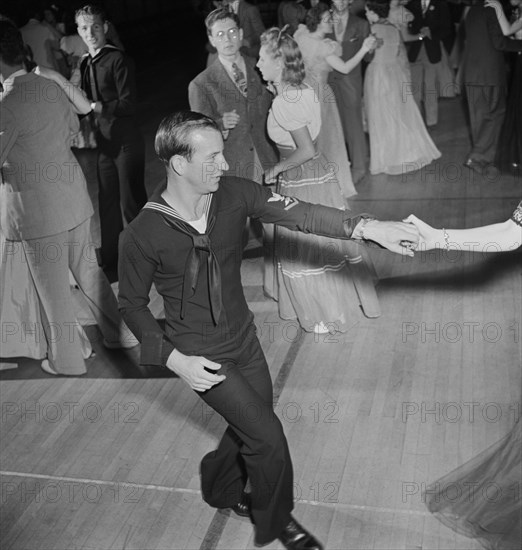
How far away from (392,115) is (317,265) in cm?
322

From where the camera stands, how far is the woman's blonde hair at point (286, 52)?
417 centimetres

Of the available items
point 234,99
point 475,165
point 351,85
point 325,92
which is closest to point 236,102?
point 234,99

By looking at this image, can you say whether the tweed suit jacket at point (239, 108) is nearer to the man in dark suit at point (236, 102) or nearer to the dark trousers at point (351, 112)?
the man in dark suit at point (236, 102)

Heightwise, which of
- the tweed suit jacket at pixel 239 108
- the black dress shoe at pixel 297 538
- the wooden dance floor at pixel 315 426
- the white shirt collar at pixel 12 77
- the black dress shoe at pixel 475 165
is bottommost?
the black dress shoe at pixel 475 165

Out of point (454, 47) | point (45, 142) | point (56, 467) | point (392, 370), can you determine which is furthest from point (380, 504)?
point (454, 47)

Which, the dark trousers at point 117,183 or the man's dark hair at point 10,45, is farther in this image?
the dark trousers at point 117,183

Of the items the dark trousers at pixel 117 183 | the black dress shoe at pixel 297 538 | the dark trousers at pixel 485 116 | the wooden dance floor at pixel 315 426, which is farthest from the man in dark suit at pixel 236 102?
the dark trousers at pixel 485 116

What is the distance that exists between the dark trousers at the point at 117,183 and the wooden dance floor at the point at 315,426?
73 cm

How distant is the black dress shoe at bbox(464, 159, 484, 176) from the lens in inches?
270

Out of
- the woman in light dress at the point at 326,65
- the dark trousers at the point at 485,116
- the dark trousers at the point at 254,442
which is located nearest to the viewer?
the dark trousers at the point at 254,442

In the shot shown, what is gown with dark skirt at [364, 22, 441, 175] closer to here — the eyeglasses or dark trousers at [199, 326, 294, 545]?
the eyeglasses

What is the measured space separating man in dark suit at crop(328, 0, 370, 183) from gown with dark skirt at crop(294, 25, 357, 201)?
345 mm

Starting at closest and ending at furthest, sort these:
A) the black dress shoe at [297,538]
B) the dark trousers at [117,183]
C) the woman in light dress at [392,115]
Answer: the black dress shoe at [297,538], the dark trousers at [117,183], the woman in light dress at [392,115]

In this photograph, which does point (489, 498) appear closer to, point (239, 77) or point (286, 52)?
point (286, 52)
